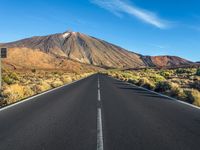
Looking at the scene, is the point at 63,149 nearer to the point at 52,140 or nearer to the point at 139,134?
the point at 52,140

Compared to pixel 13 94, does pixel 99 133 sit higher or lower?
lower

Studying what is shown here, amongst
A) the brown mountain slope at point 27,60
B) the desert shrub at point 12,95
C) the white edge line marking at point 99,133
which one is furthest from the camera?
the brown mountain slope at point 27,60

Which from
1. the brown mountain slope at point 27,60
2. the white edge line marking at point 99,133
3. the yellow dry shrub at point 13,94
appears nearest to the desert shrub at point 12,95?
the yellow dry shrub at point 13,94

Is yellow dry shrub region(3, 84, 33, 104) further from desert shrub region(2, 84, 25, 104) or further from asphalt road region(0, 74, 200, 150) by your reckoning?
asphalt road region(0, 74, 200, 150)

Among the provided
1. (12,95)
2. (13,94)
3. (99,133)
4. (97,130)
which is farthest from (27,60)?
(99,133)

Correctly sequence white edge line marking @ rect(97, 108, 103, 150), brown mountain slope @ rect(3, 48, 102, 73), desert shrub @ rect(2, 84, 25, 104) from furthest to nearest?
brown mountain slope @ rect(3, 48, 102, 73), desert shrub @ rect(2, 84, 25, 104), white edge line marking @ rect(97, 108, 103, 150)

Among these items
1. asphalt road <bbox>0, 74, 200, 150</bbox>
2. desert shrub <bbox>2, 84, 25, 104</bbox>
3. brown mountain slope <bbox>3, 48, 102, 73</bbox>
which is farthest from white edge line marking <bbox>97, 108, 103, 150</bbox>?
brown mountain slope <bbox>3, 48, 102, 73</bbox>

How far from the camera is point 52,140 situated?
705 cm

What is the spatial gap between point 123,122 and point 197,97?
8882mm

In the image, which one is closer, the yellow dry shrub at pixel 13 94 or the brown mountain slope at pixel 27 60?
the yellow dry shrub at pixel 13 94

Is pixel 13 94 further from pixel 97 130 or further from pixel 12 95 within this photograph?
pixel 97 130

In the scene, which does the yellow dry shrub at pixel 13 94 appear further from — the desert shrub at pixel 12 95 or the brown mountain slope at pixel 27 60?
the brown mountain slope at pixel 27 60

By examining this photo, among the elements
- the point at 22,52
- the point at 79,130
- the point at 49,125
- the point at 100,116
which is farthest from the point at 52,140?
the point at 22,52

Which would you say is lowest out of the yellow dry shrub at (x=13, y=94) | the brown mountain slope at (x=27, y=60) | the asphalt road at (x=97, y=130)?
the asphalt road at (x=97, y=130)
